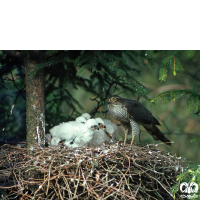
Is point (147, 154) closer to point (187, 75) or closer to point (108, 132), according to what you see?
point (108, 132)

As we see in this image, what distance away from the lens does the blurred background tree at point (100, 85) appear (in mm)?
3949

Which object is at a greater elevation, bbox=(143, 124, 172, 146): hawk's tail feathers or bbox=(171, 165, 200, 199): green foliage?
bbox=(143, 124, 172, 146): hawk's tail feathers

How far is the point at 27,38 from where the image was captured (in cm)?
342

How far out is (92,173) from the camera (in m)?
3.56

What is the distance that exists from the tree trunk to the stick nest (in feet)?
0.74

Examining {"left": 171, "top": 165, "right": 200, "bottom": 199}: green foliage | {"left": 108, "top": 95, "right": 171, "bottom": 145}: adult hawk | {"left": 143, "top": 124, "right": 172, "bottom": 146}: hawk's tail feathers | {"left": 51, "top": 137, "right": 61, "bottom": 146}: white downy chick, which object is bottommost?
{"left": 171, "top": 165, "right": 200, "bottom": 199}: green foliage

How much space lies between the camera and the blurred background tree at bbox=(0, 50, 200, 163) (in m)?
3.95

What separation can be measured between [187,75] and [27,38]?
557 centimetres

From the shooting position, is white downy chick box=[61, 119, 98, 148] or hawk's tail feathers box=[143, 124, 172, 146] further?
hawk's tail feathers box=[143, 124, 172, 146]

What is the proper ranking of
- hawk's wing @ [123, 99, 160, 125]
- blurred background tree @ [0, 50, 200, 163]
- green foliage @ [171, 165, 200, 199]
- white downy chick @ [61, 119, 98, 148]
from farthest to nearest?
hawk's wing @ [123, 99, 160, 125] < white downy chick @ [61, 119, 98, 148] < blurred background tree @ [0, 50, 200, 163] < green foliage @ [171, 165, 200, 199]

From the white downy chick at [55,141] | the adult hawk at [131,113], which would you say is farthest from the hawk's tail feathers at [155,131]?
the white downy chick at [55,141]

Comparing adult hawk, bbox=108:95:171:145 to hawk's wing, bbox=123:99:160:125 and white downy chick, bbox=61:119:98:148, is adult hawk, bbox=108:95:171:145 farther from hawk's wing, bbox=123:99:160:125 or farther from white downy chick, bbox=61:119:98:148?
white downy chick, bbox=61:119:98:148

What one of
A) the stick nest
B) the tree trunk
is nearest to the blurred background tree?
the tree trunk

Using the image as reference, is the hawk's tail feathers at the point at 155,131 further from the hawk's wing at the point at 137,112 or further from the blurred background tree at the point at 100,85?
the blurred background tree at the point at 100,85
